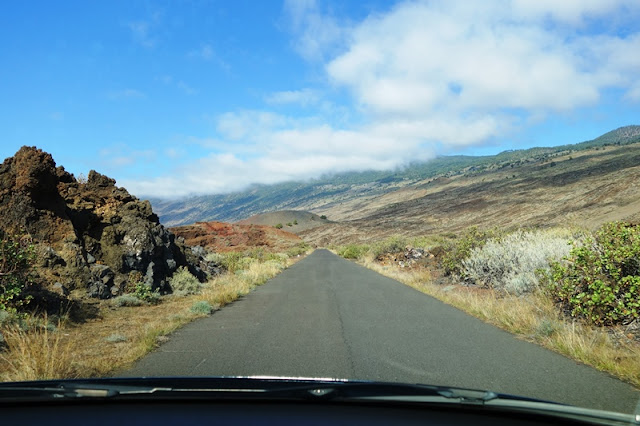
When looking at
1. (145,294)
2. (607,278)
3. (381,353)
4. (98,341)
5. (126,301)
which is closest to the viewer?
(381,353)

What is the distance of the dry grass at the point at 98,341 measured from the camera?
520 centimetres

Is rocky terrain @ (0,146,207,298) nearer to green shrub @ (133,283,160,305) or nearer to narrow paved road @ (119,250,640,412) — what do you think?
Answer: green shrub @ (133,283,160,305)

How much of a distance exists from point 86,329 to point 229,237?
56.5 m

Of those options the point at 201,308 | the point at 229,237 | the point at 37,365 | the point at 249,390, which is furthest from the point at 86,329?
the point at 229,237

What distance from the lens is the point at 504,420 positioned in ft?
9.43

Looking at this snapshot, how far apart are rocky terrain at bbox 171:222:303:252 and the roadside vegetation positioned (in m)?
42.7

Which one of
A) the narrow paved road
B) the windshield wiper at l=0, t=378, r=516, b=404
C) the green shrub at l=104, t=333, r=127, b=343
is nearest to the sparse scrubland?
the narrow paved road

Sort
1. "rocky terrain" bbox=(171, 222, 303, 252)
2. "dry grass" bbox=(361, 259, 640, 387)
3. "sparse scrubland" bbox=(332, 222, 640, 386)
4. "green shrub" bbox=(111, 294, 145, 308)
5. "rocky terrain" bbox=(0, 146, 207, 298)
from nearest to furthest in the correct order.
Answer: "dry grass" bbox=(361, 259, 640, 387) → "sparse scrubland" bbox=(332, 222, 640, 386) → "green shrub" bbox=(111, 294, 145, 308) → "rocky terrain" bbox=(0, 146, 207, 298) → "rocky terrain" bbox=(171, 222, 303, 252)

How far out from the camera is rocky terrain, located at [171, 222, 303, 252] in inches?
2238

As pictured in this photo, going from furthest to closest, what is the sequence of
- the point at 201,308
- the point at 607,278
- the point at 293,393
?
1. the point at 201,308
2. the point at 607,278
3. the point at 293,393

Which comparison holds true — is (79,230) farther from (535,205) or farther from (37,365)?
(535,205)

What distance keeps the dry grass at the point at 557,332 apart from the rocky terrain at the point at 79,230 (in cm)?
936

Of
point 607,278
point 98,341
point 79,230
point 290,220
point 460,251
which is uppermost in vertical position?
point 290,220

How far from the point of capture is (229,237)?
64.3m
